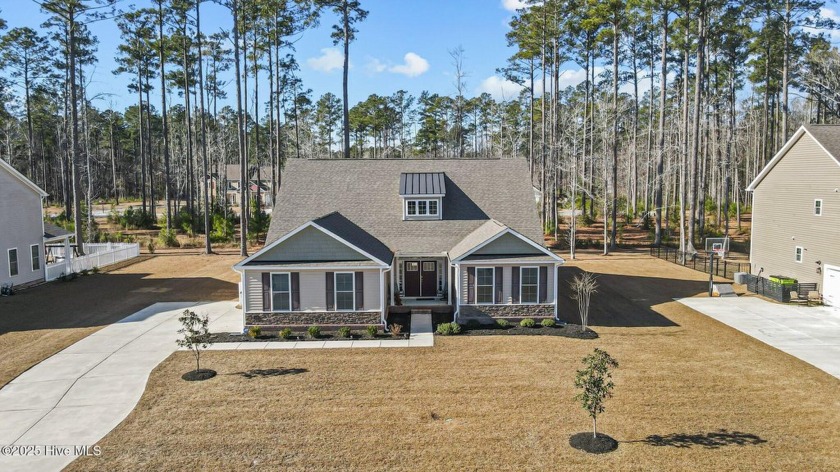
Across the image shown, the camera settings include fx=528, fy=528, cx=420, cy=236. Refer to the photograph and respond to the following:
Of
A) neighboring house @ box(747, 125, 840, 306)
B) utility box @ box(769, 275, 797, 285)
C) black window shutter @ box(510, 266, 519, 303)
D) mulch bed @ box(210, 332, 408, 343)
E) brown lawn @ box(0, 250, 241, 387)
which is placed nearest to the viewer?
→ brown lawn @ box(0, 250, 241, 387)

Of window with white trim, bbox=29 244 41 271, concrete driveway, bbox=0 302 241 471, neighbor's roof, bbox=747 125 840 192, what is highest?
neighbor's roof, bbox=747 125 840 192

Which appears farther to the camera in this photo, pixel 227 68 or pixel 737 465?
pixel 227 68

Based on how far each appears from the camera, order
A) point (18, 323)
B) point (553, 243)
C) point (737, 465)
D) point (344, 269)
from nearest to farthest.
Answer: point (737, 465), point (344, 269), point (18, 323), point (553, 243)

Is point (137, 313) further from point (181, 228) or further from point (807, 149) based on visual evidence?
point (807, 149)

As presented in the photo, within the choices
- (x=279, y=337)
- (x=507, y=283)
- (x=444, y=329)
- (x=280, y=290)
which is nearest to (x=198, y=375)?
(x=279, y=337)

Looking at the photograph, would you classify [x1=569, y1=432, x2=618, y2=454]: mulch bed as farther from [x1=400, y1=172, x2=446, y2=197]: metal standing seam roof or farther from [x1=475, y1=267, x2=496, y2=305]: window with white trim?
[x1=400, y1=172, x2=446, y2=197]: metal standing seam roof

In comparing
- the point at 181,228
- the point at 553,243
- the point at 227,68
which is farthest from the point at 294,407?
the point at 227,68

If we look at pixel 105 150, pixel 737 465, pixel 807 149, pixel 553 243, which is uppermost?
pixel 105 150

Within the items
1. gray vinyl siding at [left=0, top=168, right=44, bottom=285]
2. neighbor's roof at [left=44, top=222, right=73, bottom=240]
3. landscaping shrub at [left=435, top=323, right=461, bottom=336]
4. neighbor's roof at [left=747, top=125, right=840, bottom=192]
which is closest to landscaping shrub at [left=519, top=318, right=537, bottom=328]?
landscaping shrub at [left=435, top=323, right=461, bottom=336]
